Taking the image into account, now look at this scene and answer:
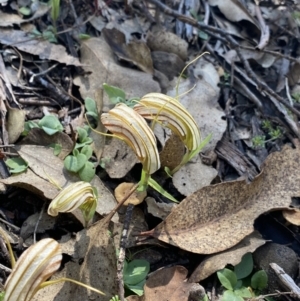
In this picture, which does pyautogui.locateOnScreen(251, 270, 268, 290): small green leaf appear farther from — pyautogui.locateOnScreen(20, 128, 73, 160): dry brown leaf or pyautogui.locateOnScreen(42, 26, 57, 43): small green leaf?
pyautogui.locateOnScreen(42, 26, 57, 43): small green leaf

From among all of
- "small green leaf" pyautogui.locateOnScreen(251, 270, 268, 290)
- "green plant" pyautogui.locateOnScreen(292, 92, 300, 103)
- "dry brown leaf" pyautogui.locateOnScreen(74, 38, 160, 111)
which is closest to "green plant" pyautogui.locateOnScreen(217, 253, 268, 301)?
"small green leaf" pyautogui.locateOnScreen(251, 270, 268, 290)

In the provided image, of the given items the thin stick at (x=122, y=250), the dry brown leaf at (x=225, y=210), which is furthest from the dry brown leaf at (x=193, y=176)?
the thin stick at (x=122, y=250)

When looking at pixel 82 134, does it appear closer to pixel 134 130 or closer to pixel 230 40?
pixel 134 130

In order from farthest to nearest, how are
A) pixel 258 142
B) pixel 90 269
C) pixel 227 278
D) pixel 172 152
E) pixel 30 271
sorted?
pixel 258 142, pixel 172 152, pixel 227 278, pixel 90 269, pixel 30 271

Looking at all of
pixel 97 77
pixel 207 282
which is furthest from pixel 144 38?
pixel 207 282

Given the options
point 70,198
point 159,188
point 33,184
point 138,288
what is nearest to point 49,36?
point 33,184

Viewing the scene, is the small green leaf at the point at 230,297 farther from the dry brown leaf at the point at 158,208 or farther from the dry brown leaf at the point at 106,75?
the dry brown leaf at the point at 106,75
